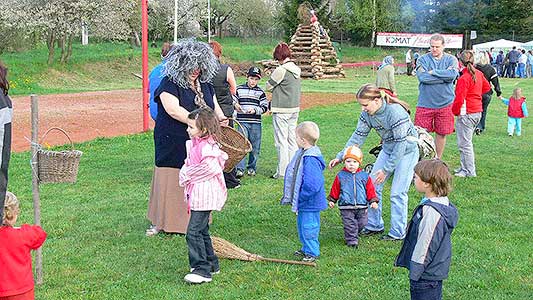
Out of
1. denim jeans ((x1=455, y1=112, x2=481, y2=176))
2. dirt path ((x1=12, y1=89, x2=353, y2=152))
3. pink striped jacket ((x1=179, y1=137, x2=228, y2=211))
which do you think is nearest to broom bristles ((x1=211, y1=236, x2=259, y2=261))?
pink striped jacket ((x1=179, y1=137, x2=228, y2=211))

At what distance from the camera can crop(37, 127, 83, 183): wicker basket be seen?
5105 mm

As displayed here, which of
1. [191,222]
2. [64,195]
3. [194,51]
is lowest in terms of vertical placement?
[64,195]

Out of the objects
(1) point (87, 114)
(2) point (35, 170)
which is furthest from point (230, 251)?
(1) point (87, 114)

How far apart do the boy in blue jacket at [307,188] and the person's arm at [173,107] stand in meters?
1.06

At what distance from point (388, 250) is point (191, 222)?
1952 millimetres

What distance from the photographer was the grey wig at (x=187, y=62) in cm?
634

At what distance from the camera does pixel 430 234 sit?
14.1ft

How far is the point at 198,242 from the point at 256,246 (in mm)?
1121

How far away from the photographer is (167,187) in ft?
22.0

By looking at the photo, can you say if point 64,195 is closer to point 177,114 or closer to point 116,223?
point 116,223

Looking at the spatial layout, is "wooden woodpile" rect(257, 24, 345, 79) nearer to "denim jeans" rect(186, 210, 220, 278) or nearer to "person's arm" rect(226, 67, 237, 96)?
"person's arm" rect(226, 67, 237, 96)

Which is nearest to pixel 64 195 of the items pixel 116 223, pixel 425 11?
pixel 116 223

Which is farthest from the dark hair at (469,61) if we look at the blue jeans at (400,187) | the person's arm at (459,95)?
the blue jeans at (400,187)

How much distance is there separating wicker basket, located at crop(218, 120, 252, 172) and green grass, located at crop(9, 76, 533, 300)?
0.75m
